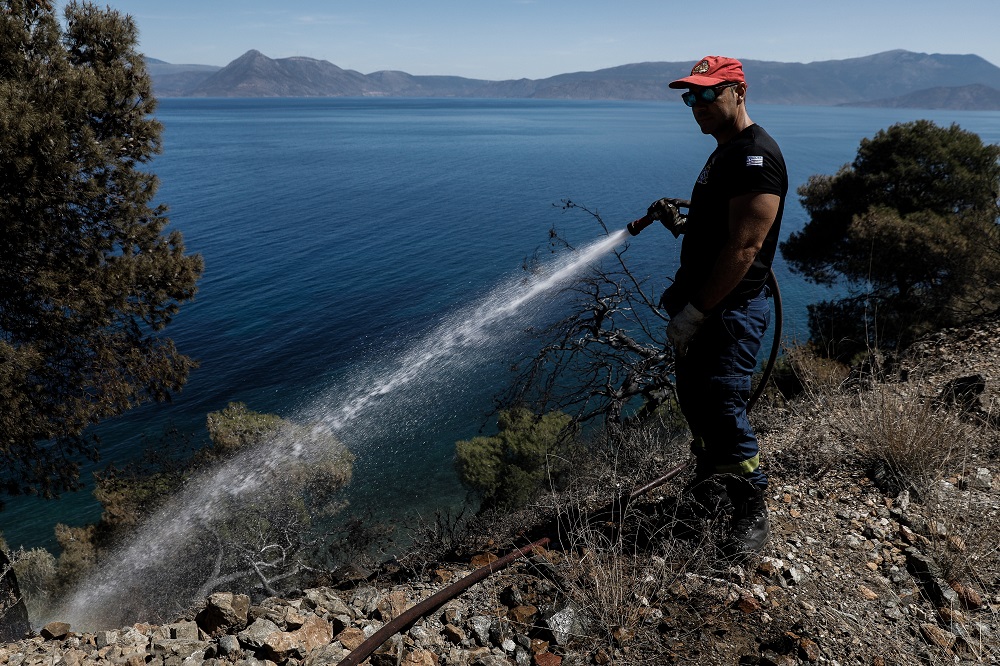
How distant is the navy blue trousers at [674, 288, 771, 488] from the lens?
324 centimetres

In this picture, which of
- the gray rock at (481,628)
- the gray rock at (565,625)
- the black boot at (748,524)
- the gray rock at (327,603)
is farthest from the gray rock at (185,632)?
the black boot at (748,524)

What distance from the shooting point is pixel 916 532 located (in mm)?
3600

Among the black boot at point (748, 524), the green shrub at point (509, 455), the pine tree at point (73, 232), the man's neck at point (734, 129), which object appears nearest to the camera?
the man's neck at point (734, 129)

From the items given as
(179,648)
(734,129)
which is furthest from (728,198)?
(179,648)

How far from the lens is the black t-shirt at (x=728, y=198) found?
2.87m

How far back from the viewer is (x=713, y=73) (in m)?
3.04

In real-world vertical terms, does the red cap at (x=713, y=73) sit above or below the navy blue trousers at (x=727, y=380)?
above

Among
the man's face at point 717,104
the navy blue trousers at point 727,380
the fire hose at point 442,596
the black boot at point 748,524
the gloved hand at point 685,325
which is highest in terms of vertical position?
the man's face at point 717,104

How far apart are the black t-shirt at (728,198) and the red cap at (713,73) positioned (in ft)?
0.95

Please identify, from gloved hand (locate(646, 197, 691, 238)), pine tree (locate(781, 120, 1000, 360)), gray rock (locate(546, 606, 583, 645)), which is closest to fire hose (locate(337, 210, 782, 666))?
gloved hand (locate(646, 197, 691, 238))

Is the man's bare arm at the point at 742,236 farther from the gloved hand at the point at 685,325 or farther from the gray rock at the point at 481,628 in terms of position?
the gray rock at the point at 481,628

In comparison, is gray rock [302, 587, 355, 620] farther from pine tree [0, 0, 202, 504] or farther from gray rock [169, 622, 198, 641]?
pine tree [0, 0, 202, 504]

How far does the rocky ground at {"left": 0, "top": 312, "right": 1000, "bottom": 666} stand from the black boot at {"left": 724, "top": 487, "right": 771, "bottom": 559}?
3.9 inches

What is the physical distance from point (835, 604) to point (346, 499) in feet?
56.4
